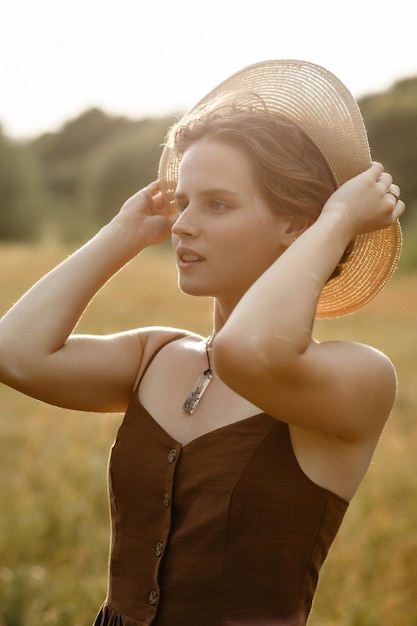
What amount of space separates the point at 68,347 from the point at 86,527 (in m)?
3.45

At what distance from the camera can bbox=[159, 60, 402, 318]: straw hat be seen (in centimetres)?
225

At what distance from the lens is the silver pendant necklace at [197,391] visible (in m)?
2.23

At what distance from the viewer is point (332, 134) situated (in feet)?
7.39

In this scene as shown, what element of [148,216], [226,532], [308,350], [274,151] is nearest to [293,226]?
[274,151]

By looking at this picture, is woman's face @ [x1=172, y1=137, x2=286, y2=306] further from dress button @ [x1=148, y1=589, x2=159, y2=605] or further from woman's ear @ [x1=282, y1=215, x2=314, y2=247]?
dress button @ [x1=148, y1=589, x2=159, y2=605]

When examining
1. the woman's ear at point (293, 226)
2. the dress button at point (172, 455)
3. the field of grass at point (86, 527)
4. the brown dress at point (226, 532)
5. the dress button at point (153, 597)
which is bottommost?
the field of grass at point (86, 527)

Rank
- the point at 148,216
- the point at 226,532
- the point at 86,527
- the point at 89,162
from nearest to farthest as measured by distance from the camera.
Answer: the point at 226,532
the point at 148,216
the point at 86,527
the point at 89,162

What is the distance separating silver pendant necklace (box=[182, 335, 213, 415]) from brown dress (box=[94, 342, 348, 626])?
93mm

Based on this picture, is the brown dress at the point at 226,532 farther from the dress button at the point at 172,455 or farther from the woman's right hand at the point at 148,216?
the woman's right hand at the point at 148,216


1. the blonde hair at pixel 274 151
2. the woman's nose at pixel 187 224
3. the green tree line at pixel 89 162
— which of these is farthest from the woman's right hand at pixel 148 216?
the green tree line at pixel 89 162

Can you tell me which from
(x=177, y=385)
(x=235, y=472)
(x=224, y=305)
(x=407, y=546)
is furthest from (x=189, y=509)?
(x=407, y=546)

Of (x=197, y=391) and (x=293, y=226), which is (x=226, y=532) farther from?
(x=293, y=226)

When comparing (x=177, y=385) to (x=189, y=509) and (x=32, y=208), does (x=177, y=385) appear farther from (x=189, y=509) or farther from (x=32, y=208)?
(x=32, y=208)

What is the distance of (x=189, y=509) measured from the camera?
212 cm
